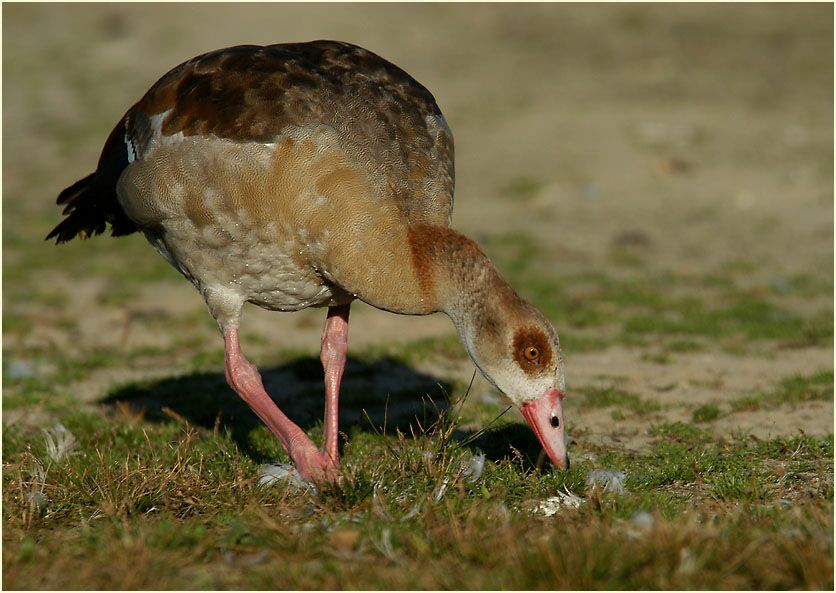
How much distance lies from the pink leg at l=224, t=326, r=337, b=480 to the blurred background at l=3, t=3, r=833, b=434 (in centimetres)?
241

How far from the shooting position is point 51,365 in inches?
371

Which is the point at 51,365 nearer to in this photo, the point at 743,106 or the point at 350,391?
the point at 350,391

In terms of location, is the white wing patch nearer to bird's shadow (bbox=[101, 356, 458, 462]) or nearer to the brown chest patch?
bird's shadow (bbox=[101, 356, 458, 462])

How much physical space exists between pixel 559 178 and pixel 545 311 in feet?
19.9

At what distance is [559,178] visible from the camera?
54.3 feet

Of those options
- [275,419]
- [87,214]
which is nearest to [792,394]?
[275,419]

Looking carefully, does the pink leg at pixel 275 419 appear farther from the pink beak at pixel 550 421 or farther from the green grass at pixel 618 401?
the green grass at pixel 618 401

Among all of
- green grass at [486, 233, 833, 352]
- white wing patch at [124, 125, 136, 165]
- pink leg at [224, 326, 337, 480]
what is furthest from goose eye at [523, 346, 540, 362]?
green grass at [486, 233, 833, 352]

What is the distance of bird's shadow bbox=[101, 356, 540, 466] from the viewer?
7152 millimetres

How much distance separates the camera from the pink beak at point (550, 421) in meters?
5.39

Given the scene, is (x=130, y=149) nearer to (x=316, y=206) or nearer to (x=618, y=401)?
(x=316, y=206)

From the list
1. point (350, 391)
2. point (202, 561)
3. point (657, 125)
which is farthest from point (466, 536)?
point (657, 125)

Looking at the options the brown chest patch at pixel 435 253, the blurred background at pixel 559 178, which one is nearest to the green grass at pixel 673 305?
the blurred background at pixel 559 178

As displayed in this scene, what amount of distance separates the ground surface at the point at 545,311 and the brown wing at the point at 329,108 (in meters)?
1.41
